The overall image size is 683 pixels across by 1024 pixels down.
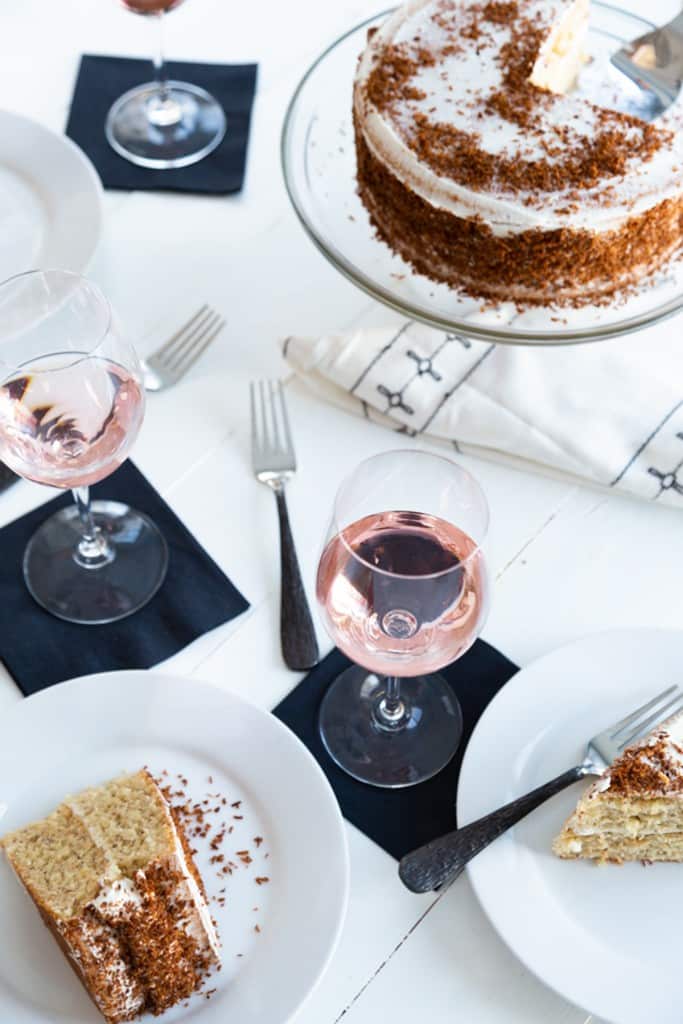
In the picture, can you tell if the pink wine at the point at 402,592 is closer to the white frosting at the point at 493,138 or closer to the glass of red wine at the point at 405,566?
the glass of red wine at the point at 405,566

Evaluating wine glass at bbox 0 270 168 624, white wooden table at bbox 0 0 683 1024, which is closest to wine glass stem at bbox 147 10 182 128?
white wooden table at bbox 0 0 683 1024

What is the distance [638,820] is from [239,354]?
81cm

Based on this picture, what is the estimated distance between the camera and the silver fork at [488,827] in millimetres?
1236

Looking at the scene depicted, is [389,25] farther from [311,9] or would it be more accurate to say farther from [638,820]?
[638,820]

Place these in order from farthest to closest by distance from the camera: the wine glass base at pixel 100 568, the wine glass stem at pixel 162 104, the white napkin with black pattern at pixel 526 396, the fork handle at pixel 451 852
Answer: the wine glass stem at pixel 162 104 → the white napkin with black pattern at pixel 526 396 → the wine glass base at pixel 100 568 → the fork handle at pixel 451 852

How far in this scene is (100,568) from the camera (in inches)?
59.8

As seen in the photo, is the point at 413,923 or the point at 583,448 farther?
the point at 583,448

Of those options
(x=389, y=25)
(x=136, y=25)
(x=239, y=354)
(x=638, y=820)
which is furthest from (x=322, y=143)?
(x=638, y=820)

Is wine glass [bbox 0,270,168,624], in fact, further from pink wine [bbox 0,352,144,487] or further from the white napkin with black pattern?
the white napkin with black pattern

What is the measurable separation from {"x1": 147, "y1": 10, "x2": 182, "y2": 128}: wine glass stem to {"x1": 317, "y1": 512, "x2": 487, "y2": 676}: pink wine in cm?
99

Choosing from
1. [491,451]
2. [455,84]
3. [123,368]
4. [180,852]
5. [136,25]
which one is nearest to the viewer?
[180,852]

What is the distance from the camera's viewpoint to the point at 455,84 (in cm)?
150

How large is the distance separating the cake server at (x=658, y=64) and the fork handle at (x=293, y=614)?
66 centimetres

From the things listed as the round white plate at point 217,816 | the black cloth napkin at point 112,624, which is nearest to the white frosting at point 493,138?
the black cloth napkin at point 112,624
